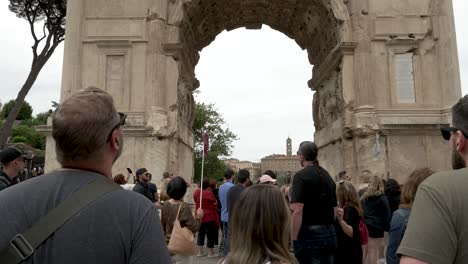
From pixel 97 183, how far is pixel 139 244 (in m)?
0.27

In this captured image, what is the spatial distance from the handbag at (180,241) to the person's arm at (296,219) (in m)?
1.07

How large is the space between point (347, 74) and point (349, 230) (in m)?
9.65

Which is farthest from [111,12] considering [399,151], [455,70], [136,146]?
[455,70]

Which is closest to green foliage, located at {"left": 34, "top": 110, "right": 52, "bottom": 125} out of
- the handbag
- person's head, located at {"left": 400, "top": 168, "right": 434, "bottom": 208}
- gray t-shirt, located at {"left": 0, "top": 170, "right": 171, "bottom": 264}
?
the handbag

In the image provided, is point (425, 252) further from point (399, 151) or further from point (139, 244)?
point (399, 151)

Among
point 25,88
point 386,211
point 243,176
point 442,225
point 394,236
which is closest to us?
point 442,225

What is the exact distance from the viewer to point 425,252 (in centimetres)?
162

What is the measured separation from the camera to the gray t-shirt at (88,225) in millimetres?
1442

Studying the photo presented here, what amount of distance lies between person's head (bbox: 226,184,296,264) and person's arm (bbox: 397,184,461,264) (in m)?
0.69

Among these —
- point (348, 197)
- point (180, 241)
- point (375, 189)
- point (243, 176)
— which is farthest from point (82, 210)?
point (243, 176)

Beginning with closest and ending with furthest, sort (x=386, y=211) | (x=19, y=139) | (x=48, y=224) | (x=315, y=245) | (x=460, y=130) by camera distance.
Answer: (x=48, y=224) < (x=460, y=130) < (x=315, y=245) < (x=386, y=211) < (x=19, y=139)

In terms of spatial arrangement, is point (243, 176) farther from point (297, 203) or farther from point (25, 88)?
point (25, 88)

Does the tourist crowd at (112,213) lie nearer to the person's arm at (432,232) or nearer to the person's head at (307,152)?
the person's arm at (432,232)

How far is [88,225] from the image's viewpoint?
4.81 feet
